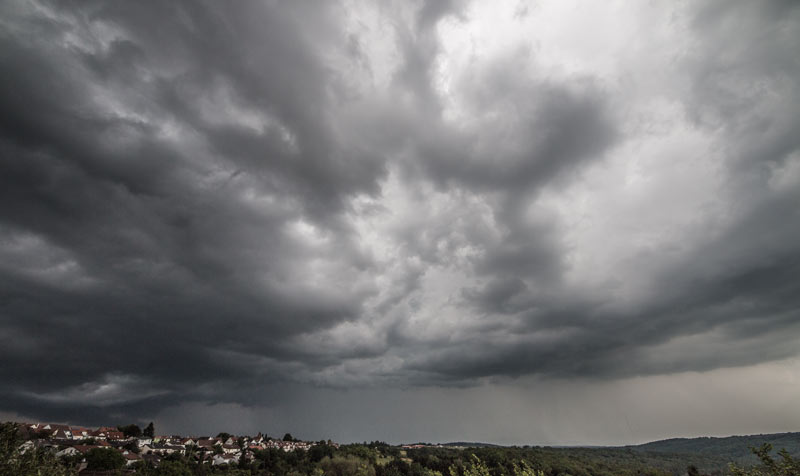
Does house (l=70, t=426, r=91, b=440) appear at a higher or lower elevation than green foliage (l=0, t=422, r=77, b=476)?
lower

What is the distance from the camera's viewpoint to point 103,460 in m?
90.8

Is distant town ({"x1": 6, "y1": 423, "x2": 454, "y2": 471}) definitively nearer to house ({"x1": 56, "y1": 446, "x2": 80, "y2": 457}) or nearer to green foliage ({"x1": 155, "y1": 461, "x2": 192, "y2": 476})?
house ({"x1": 56, "y1": 446, "x2": 80, "y2": 457})

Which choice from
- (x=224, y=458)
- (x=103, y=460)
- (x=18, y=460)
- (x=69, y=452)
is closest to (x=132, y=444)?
(x=224, y=458)

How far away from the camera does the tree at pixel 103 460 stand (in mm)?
89688

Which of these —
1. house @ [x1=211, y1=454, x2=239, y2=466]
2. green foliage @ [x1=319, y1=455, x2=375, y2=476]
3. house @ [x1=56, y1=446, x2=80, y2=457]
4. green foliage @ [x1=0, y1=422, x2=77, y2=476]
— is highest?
green foliage @ [x1=0, y1=422, x2=77, y2=476]

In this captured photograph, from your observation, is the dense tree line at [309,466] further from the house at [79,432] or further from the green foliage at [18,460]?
the house at [79,432]

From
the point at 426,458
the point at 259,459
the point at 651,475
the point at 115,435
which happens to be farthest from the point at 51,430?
the point at 651,475

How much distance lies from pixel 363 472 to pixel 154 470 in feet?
210

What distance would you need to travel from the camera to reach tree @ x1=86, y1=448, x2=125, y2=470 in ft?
294

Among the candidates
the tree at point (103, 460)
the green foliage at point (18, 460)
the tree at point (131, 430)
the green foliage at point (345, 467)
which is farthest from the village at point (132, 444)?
the green foliage at point (18, 460)

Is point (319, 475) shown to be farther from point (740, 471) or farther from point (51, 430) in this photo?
point (51, 430)

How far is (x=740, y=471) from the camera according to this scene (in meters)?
23.4

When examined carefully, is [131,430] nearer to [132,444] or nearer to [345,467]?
[132,444]

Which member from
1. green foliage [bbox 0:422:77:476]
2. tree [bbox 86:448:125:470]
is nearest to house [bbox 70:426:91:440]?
tree [bbox 86:448:125:470]
